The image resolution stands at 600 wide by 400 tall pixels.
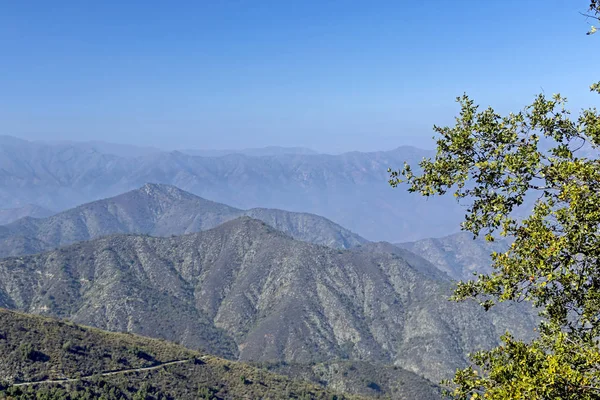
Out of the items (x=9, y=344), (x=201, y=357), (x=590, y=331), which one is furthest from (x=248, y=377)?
(x=590, y=331)

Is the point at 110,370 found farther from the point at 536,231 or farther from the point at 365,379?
the point at 536,231

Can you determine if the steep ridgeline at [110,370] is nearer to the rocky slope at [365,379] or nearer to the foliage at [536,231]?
the rocky slope at [365,379]

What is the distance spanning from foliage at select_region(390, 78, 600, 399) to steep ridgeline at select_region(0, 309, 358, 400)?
69716 mm

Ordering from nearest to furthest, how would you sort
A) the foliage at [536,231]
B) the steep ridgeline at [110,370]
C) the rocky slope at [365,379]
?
the foliage at [536,231] < the steep ridgeline at [110,370] < the rocky slope at [365,379]

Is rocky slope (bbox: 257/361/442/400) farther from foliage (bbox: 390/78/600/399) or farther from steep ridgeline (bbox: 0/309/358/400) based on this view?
foliage (bbox: 390/78/600/399)

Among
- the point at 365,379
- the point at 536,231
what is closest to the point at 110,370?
the point at 365,379

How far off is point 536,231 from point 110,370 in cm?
9328

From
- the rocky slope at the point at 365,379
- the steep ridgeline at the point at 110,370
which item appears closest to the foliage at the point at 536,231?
the steep ridgeline at the point at 110,370

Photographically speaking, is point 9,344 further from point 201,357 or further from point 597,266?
point 597,266

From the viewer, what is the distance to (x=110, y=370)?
91.6 meters

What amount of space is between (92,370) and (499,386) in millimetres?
89629

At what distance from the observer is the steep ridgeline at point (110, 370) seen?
78812mm

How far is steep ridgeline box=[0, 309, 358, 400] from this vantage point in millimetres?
78812

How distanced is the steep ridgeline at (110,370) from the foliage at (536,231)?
229 feet
